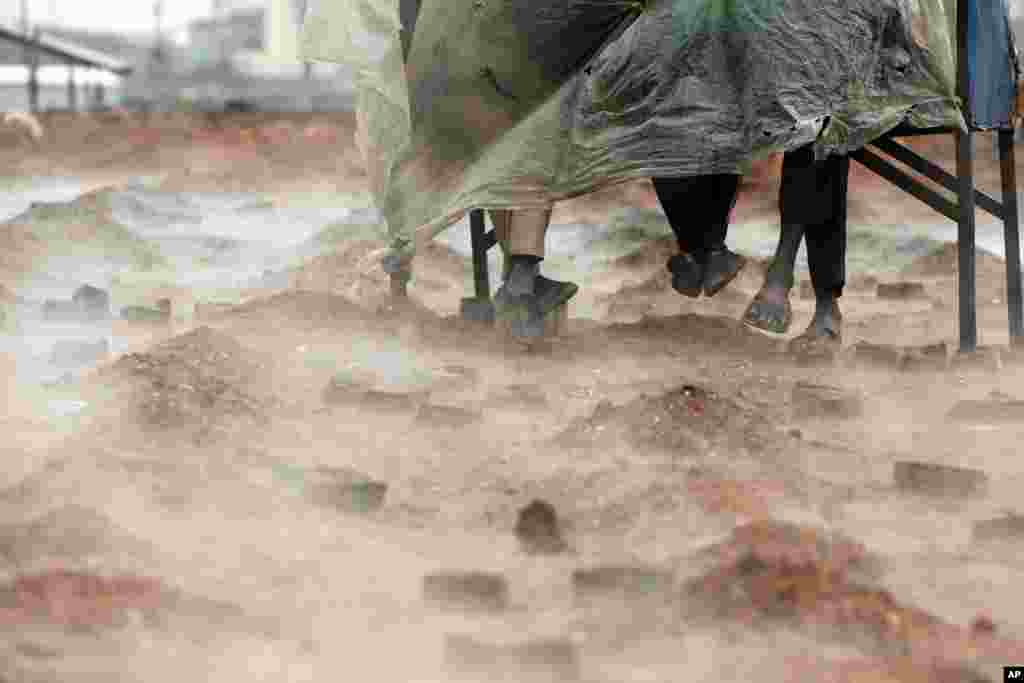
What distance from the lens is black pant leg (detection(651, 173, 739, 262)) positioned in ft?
21.9

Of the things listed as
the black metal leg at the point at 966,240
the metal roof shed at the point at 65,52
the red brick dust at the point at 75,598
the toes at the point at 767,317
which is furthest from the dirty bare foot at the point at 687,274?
the metal roof shed at the point at 65,52

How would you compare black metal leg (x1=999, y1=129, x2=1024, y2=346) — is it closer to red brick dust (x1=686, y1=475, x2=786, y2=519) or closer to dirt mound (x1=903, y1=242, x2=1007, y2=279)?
red brick dust (x1=686, y1=475, x2=786, y2=519)

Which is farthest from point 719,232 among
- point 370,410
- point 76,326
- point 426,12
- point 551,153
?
point 76,326

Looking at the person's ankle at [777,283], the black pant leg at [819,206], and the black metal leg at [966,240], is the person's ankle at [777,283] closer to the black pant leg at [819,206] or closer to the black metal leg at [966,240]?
the black pant leg at [819,206]

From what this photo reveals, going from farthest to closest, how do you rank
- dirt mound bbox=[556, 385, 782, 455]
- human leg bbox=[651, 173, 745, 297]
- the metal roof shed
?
the metal roof shed → human leg bbox=[651, 173, 745, 297] → dirt mound bbox=[556, 385, 782, 455]

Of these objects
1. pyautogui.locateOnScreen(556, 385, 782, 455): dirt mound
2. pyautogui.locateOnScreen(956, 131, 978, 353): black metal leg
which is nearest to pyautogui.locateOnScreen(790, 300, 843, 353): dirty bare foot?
pyautogui.locateOnScreen(956, 131, 978, 353): black metal leg

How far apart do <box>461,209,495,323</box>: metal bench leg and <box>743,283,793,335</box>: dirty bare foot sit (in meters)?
1.24

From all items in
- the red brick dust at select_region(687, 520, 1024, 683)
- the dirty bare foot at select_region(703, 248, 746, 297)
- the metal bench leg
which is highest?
the red brick dust at select_region(687, 520, 1024, 683)

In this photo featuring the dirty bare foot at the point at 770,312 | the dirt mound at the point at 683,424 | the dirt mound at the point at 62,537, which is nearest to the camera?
the dirt mound at the point at 62,537

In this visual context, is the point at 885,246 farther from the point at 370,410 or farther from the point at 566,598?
the point at 566,598

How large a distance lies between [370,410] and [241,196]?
35.9 ft

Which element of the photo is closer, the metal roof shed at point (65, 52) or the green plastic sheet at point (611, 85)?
the green plastic sheet at point (611, 85)

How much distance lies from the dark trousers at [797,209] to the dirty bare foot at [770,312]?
Answer: 20 cm

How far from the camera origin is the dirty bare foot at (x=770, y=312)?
6117 millimetres
